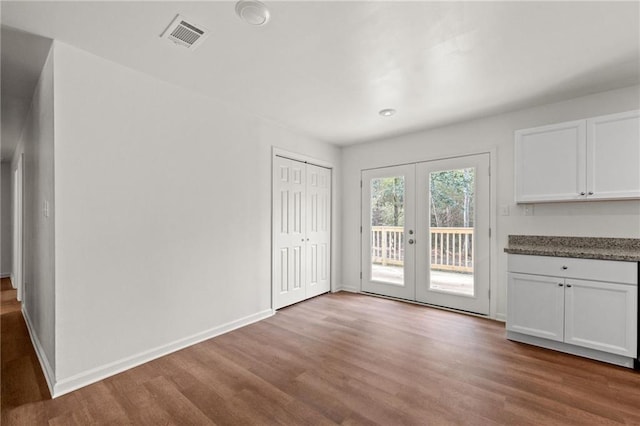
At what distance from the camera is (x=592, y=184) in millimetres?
2715

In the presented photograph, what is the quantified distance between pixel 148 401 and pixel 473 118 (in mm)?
4248

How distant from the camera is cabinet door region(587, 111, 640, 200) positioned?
254cm

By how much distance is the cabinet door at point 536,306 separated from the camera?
2693 millimetres

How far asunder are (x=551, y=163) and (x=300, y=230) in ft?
9.89

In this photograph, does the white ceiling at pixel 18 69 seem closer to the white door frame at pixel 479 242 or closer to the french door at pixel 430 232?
the french door at pixel 430 232

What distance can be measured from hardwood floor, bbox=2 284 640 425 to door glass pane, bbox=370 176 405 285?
1.40 m

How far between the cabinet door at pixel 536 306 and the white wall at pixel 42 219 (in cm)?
391

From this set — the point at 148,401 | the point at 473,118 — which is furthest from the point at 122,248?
the point at 473,118

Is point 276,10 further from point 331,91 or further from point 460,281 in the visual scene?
point 460,281

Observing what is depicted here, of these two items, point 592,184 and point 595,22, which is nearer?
point 595,22

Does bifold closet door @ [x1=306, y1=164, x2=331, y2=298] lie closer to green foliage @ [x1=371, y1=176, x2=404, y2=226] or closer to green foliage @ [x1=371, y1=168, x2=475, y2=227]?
green foliage @ [x1=371, y1=176, x2=404, y2=226]

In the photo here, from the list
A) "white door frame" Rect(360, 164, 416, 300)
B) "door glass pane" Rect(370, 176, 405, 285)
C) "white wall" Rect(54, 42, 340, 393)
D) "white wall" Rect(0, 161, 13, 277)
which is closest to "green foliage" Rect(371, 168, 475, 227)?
"door glass pane" Rect(370, 176, 405, 285)

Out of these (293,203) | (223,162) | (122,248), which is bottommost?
(122,248)

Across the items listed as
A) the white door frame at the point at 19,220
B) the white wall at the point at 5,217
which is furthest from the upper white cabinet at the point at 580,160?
the white wall at the point at 5,217
